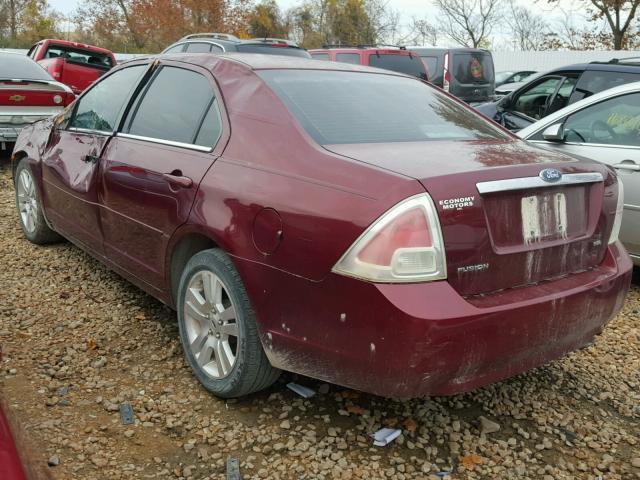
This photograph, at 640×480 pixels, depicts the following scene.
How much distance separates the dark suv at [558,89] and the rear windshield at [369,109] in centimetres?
338

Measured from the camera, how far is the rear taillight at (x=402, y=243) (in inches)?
89.6

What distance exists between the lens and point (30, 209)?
5379 mm

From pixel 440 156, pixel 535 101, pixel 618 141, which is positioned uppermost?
pixel 440 156

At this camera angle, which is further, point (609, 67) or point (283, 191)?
point (609, 67)

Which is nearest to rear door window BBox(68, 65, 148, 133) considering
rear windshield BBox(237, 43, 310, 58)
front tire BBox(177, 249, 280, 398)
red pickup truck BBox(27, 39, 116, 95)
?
front tire BBox(177, 249, 280, 398)

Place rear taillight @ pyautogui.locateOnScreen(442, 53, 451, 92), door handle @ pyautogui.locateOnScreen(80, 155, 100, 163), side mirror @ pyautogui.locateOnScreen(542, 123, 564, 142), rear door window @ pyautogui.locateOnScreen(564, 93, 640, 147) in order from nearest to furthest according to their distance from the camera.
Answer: door handle @ pyautogui.locateOnScreen(80, 155, 100, 163) < rear door window @ pyautogui.locateOnScreen(564, 93, 640, 147) < side mirror @ pyautogui.locateOnScreen(542, 123, 564, 142) < rear taillight @ pyautogui.locateOnScreen(442, 53, 451, 92)

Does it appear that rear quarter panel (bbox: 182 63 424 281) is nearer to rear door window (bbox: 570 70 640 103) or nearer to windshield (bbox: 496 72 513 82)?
rear door window (bbox: 570 70 640 103)

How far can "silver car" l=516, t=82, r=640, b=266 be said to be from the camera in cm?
456

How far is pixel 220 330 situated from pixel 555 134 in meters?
3.23

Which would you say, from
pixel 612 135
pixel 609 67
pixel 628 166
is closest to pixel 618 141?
pixel 612 135

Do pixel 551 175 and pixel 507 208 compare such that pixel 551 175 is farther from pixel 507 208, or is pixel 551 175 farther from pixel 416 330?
pixel 416 330

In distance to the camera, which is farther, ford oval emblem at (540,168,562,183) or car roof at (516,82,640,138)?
car roof at (516,82,640,138)

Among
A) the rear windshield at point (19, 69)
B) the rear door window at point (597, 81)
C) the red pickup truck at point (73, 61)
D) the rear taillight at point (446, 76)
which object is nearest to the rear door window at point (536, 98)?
the rear door window at point (597, 81)

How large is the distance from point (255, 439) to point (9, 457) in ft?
5.10
